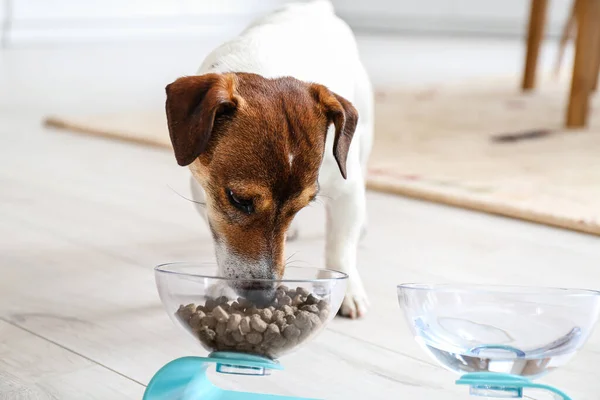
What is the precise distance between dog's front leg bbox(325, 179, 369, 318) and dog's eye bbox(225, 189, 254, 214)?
12.8 inches

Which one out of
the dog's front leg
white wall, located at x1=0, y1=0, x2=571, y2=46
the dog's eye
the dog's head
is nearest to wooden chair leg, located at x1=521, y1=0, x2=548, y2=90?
white wall, located at x1=0, y1=0, x2=571, y2=46

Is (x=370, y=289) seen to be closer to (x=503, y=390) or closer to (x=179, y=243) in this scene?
(x=179, y=243)

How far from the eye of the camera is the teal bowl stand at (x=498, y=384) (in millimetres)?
976

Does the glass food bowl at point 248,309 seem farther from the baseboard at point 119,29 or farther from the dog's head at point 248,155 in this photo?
the baseboard at point 119,29

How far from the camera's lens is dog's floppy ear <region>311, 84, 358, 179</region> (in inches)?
51.3

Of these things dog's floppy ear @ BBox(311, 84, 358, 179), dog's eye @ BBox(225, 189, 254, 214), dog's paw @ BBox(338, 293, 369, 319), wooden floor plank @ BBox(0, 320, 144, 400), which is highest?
dog's floppy ear @ BBox(311, 84, 358, 179)

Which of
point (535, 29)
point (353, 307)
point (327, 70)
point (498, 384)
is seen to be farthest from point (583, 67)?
point (498, 384)

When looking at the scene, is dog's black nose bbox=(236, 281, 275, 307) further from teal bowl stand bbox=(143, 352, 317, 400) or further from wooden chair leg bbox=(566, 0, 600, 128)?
wooden chair leg bbox=(566, 0, 600, 128)

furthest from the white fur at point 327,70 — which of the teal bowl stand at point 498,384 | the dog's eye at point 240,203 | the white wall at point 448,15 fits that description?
the white wall at point 448,15

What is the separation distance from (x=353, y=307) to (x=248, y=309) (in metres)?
0.44

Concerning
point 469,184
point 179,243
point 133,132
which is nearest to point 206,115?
point 179,243

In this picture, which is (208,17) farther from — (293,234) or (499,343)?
(499,343)

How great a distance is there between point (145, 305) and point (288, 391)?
427 mm

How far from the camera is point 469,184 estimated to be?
238 centimetres
